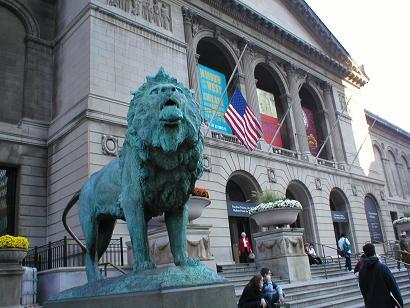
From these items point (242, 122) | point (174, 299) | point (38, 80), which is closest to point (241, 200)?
point (242, 122)

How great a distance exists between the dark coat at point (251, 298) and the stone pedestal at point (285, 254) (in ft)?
23.5

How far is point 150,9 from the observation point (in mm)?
21516

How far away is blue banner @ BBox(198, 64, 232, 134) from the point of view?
907 inches

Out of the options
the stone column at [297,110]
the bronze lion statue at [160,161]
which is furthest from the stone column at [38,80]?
the bronze lion statue at [160,161]

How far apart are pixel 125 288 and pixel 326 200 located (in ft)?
86.4

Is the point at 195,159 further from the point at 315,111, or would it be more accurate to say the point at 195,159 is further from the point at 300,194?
the point at 315,111

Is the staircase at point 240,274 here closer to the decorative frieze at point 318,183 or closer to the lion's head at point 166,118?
the lion's head at point 166,118

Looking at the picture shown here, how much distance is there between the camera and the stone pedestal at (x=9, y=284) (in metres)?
9.00

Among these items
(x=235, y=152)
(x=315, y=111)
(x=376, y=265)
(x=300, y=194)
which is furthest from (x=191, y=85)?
(x=376, y=265)

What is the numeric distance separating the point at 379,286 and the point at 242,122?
13284mm

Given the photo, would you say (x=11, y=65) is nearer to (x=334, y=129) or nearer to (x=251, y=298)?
(x=251, y=298)

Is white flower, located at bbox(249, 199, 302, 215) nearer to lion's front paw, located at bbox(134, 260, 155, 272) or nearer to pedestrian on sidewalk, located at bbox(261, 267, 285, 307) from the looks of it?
pedestrian on sidewalk, located at bbox(261, 267, 285, 307)

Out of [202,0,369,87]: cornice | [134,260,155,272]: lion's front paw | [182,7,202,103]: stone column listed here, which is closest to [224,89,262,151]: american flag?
[182,7,202,103]: stone column

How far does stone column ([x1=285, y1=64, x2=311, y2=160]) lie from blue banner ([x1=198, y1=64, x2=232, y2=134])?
22.1 feet
